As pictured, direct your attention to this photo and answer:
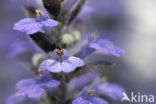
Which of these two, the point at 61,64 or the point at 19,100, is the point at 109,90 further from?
the point at 19,100

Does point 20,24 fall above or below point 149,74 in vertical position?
below

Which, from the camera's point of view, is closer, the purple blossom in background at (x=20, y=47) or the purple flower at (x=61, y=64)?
the purple flower at (x=61, y=64)

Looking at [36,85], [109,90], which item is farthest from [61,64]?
[109,90]

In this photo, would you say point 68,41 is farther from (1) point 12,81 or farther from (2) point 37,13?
(1) point 12,81

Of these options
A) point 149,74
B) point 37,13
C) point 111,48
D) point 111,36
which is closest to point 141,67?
point 149,74

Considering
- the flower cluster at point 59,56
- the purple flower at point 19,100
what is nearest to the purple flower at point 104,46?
the flower cluster at point 59,56

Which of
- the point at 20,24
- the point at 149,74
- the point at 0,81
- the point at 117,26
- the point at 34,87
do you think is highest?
the point at 117,26

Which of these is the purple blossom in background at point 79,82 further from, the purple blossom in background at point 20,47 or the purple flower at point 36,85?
the purple blossom in background at point 20,47
